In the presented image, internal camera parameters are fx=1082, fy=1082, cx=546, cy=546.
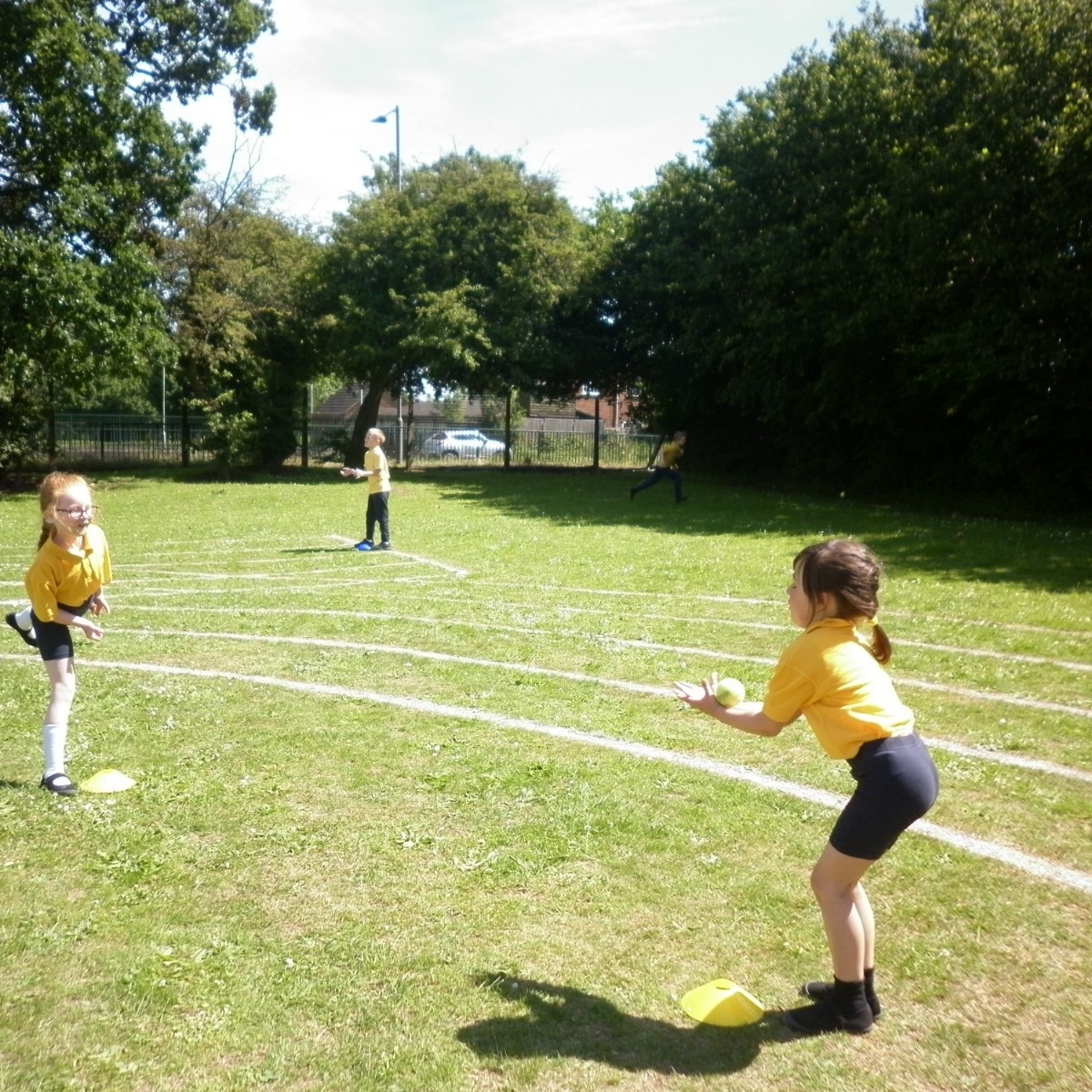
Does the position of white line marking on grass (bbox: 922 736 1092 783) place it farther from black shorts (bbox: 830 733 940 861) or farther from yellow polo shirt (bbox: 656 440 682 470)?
yellow polo shirt (bbox: 656 440 682 470)

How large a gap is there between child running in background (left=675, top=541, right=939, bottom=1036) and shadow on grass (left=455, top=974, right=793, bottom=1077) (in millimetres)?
256

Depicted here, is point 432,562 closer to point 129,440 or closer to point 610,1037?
point 610,1037

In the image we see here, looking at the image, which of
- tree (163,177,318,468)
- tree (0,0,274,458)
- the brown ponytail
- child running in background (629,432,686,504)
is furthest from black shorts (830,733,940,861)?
tree (163,177,318,468)

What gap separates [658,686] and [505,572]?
6596mm

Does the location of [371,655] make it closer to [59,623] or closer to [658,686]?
[658,686]

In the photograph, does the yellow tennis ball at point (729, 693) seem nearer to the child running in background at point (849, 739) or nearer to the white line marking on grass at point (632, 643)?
the child running in background at point (849, 739)

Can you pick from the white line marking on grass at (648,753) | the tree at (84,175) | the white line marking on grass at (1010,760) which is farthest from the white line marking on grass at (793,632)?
the tree at (84,175)

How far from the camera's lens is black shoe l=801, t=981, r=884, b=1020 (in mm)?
3848

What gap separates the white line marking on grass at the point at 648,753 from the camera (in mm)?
5113

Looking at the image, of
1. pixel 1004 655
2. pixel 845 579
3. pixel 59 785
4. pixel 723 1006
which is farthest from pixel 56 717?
pixel 1004 655

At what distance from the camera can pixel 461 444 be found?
157ft

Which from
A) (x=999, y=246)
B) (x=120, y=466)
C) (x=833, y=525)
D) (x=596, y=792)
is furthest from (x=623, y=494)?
(x=596, y=792)

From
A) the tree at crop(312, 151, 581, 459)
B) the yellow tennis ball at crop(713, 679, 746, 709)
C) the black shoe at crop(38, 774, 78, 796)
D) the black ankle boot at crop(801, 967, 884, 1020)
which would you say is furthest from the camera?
the tree at crop(312, 151, 581, 459)

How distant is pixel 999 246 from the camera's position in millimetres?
22953
